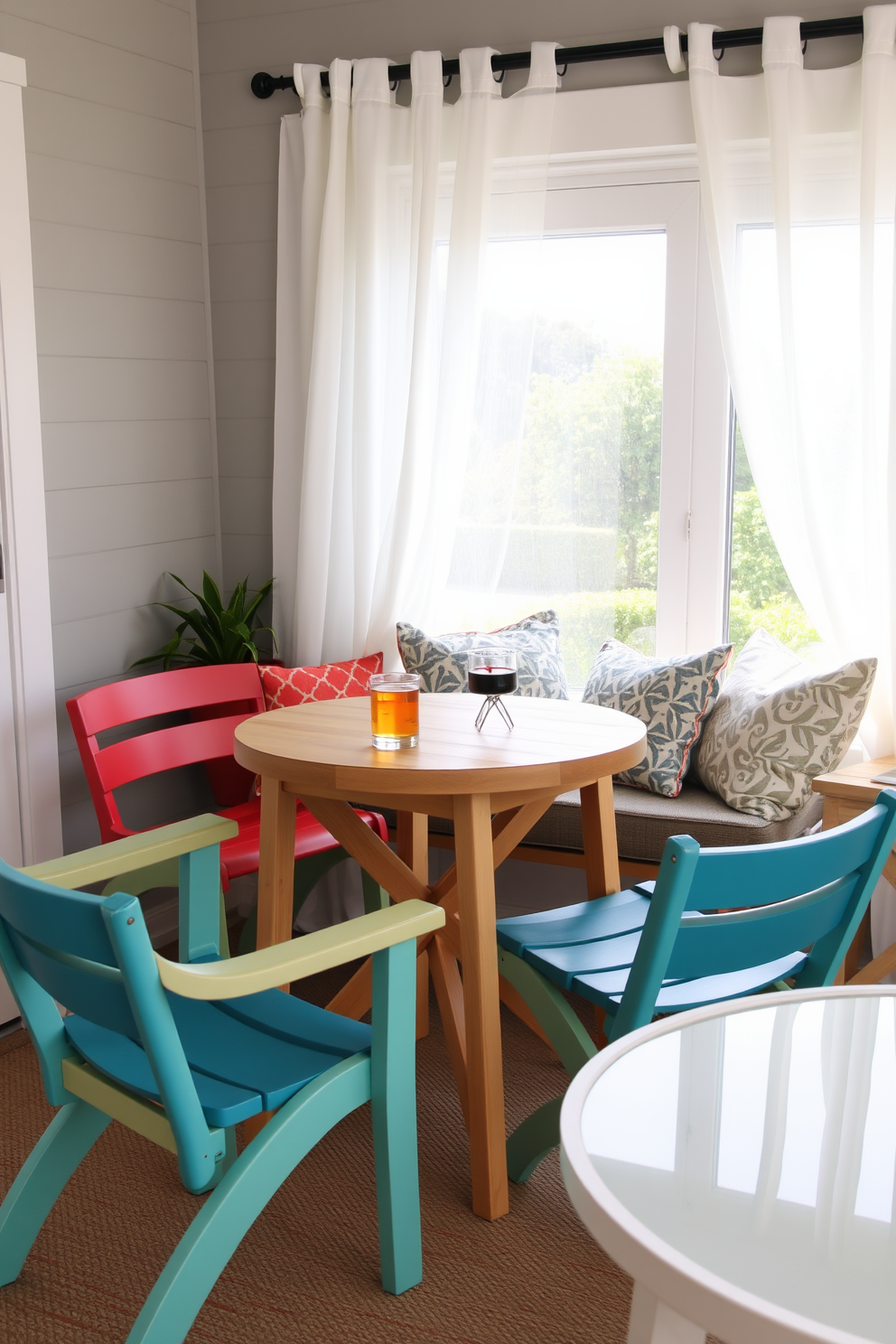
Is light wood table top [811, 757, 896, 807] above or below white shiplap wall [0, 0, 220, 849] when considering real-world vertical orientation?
below

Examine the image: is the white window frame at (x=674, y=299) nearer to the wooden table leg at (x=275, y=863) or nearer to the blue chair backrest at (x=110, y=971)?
the wooden table leg at (x=275, y=863)

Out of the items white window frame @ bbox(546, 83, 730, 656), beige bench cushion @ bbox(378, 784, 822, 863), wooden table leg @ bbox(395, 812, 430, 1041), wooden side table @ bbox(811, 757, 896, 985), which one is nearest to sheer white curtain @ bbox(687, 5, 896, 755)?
white window frame @ bbox(546, 83, 730, 656)

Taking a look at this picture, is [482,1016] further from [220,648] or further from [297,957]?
[220,648]

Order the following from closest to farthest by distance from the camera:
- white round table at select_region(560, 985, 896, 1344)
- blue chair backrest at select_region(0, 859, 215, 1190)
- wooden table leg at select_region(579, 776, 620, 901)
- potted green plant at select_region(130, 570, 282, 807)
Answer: white round table at select_region(560, 985, 896, 1344), blue chair backrest at select_region(0, 859, 215, 1190), wooden table leg at select_region(579, 776, 620, 901), potted green plant at select_region(130, 570, 282, 807)

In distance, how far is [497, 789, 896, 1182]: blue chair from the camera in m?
1.61

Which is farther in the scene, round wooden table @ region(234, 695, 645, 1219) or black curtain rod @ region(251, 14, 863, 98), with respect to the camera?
black curtain rod @ region(251, 14, 863, 98)

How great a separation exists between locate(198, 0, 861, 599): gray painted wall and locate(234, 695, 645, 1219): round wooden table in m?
1.41

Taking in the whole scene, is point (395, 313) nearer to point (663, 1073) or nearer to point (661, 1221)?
point (663, 1073)

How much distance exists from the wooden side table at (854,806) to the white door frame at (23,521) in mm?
1870

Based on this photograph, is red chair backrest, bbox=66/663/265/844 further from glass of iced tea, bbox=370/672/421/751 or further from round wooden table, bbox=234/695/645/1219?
glass of iced tea, bbox=370/672/421/751

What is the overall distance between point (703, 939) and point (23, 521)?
1.93 metres

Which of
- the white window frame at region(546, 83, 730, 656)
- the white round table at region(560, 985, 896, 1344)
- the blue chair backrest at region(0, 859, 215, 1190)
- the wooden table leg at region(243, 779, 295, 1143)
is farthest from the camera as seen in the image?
the white window frame at region(546, 83, 730, 656)

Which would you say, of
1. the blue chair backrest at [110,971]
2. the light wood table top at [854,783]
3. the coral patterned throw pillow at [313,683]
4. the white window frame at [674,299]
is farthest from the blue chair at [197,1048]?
the white window frame at [674,299]

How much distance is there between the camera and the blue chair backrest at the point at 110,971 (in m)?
1.45
